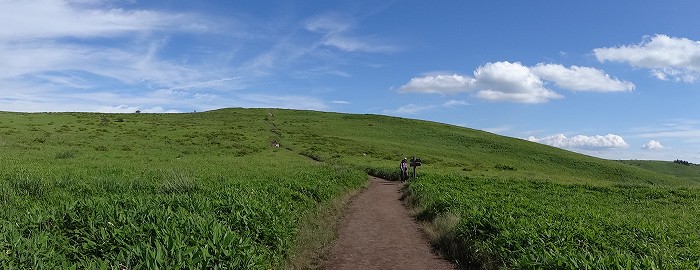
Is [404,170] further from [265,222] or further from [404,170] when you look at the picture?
[265,222]

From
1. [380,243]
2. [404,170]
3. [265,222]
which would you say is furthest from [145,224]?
[404,170]

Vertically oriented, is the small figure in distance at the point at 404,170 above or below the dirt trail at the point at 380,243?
above

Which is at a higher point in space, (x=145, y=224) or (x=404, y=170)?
(x=145, y=224)

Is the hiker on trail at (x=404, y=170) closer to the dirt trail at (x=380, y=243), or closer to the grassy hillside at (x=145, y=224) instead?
the grassy hillside at (x=145, y=224)

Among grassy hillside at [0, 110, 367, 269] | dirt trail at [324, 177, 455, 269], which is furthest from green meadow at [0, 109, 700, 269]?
dirt trail at [324, 177, 455, 269]

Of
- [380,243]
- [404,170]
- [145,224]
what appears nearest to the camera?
[145,224]

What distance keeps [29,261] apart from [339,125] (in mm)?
110315

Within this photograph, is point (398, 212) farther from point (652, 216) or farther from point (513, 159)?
point (513, 159)

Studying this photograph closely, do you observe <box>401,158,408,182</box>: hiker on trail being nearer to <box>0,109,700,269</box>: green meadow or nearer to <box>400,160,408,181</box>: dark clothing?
<box>400,160,408,181</box>: dark clothing

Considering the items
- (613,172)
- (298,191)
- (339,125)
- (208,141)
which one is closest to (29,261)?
(298,191)

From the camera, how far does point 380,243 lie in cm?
1730

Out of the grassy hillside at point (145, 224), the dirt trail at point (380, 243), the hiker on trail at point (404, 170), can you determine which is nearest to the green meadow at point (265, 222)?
the grassy hillside at point (145, 224)

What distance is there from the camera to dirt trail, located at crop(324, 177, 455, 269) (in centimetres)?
1461

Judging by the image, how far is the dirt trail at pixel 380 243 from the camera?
14.6 m
